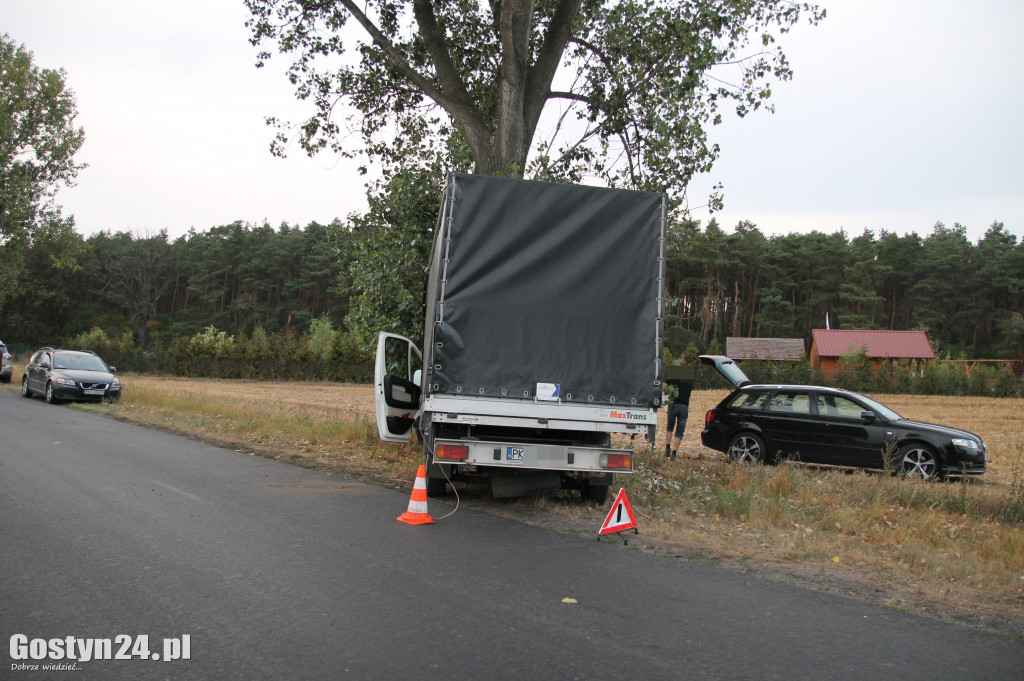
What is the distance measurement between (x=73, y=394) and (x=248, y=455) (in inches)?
466

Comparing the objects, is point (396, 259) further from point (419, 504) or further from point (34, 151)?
point (34, 151)

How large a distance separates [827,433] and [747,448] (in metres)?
1.41

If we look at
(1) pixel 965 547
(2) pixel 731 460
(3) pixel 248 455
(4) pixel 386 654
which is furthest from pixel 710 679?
(2) pixel 731 460

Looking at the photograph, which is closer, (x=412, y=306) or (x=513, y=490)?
(x=513, y=490)

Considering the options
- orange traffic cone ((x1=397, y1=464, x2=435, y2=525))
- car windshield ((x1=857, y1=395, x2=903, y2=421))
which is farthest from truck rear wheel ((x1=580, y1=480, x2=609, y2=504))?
car windshield ((x1=857, y1=395, x2=903, y2=421))

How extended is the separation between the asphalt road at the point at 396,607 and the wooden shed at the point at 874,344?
209 feet

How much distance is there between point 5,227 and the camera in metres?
40.8

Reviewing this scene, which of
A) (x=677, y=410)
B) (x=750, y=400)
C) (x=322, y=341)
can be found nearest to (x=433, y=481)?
(x=677, y=410)

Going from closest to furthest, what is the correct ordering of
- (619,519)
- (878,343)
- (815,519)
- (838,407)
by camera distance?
(619,519) < (815,519) < (838,407) < (878,343)

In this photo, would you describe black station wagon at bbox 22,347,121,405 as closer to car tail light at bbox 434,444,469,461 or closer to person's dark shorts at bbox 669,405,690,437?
person's dark shorts at bbox 669,405,690,437

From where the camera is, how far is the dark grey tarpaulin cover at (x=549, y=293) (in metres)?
7.60

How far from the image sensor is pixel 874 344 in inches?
2596

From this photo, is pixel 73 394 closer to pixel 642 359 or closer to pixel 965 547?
pixel 642 359

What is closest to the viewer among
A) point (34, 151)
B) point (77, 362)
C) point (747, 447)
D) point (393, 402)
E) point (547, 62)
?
point (393, 402)
